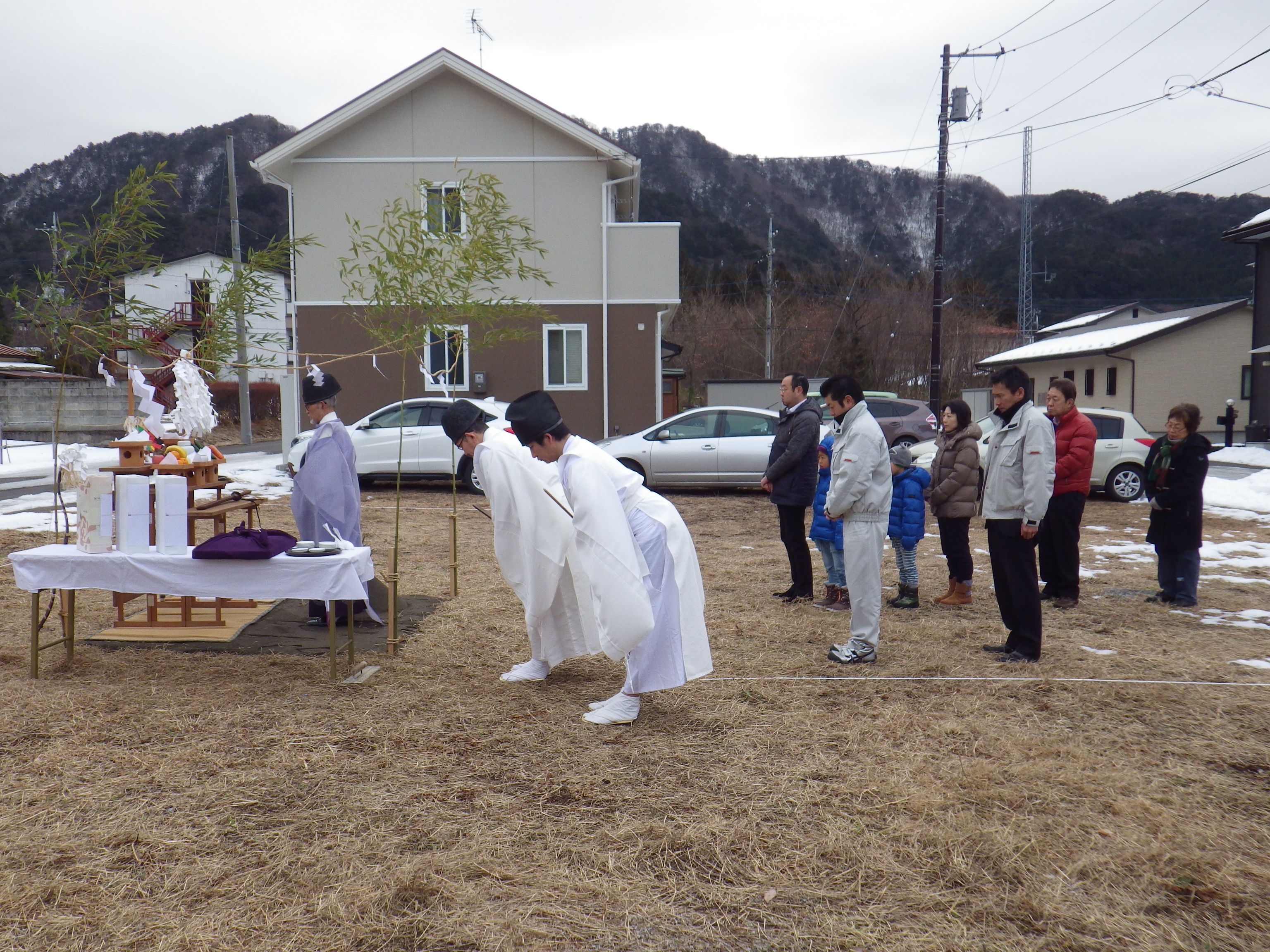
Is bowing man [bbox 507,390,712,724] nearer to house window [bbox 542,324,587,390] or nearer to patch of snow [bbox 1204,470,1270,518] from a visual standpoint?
patch of snow [bbox 1204,470,1270,518]

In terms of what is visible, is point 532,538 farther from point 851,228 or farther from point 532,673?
point 851,228

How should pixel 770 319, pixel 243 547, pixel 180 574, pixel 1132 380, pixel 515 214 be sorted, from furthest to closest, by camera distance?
1. pixel 770 319
2. pixel 1132 380
3. pixel 515 214
4. pixel 180 574
5. pixel 243 547

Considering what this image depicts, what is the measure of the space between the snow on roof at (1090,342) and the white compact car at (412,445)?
2460cm

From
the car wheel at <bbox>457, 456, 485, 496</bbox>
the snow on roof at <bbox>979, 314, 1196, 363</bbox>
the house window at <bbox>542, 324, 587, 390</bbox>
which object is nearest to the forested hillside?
the snow on roof at <bbox>979, 314, 1196, 363</bbox>

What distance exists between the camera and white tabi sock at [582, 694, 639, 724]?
4570 mm

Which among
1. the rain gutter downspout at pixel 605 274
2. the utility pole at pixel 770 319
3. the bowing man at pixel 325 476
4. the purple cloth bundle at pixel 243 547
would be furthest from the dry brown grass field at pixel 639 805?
the utility pole at pixel 770 319

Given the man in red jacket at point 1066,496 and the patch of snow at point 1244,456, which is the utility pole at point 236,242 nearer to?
the man in red jacket at point 1066,496

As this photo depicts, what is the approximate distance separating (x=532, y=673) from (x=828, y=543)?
281 cm

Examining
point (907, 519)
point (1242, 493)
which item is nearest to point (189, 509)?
point (907, 519)

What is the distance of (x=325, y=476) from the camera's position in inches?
241

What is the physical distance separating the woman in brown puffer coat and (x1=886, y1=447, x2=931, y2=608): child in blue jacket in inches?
5.1

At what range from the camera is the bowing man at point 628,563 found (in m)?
4.20

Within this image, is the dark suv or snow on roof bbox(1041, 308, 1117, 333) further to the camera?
snow on roof bbox(1041, 308, 1117, 333)

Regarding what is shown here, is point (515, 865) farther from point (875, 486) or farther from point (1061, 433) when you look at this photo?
point (1061, 433)
